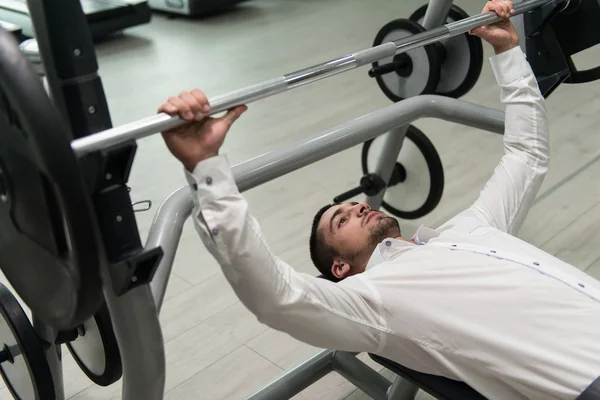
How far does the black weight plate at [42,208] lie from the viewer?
2.29 ft

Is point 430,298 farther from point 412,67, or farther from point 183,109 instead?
point 412,67

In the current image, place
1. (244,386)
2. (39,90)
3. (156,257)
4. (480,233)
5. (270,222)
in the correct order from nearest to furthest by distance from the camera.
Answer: (39,90), (156,257), (480,233), (244,386), (270,222)

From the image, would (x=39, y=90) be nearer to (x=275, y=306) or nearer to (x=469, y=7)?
(x=275, y=306)

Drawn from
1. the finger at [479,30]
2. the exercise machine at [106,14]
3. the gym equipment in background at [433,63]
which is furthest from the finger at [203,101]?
the exercise machine at [106,14]

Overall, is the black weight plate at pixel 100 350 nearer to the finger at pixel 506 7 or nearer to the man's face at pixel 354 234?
the man's face at pixel 354 234

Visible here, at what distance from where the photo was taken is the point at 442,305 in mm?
1133

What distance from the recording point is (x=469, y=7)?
197 inches

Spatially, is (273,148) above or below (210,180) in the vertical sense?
below

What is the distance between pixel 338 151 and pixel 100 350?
70 centimetres

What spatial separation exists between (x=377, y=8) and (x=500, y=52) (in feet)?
12.5

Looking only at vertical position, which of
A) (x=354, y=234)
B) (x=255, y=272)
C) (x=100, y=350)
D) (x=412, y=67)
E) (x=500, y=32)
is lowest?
(x=100, y=350)

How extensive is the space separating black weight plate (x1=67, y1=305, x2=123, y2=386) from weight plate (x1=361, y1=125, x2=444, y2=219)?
3.87 ft

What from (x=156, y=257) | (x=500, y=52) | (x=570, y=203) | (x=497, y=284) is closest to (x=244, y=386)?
(x=497, y=284)

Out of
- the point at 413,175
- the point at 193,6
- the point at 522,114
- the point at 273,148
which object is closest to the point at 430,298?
the point at 522,114
